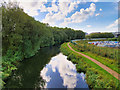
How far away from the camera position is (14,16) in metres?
12.6

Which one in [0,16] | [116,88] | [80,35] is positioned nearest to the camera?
[116,88]

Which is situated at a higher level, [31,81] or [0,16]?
[0,16]

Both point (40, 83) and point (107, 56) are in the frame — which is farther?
point (107, 56)

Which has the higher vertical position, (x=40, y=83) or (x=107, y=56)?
(x=107, y=56)

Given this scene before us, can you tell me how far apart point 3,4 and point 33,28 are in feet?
22.7

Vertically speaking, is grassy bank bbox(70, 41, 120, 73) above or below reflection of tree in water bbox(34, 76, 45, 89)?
above

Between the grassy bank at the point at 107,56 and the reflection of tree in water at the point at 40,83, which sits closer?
the reflection of tree in water at the point at 40,83

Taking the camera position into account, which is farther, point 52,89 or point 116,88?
point 52,89

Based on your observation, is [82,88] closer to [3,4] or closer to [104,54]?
[104,54]

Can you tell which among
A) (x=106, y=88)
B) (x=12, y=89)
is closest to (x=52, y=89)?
(x=12, y=89)

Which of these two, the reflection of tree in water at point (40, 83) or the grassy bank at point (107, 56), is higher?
the grassy bank at point (107, 56)

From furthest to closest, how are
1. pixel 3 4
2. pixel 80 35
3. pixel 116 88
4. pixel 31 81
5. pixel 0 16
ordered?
pixel 80 35 → pixel 3 4 → pixel 0 16 → pixel 31 81 → pixel 116 88

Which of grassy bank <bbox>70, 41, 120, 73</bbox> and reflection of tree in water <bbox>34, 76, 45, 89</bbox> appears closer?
reflection of tree in water <bbox>34, 76, 45, 89</bbox>

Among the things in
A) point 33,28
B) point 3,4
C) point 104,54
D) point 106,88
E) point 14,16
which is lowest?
point 106,88
